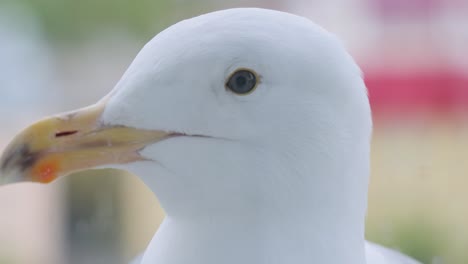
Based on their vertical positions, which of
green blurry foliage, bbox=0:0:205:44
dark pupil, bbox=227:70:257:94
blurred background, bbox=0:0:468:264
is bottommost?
blurred background, bbox=0:0:468:264

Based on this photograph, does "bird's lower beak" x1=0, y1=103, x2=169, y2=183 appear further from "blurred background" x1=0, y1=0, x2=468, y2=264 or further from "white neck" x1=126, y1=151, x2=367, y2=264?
"blurred background" x1=0, y1=0, x2=468, y2=264

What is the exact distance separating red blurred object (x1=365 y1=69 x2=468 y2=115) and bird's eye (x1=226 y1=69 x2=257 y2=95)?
2.56ft

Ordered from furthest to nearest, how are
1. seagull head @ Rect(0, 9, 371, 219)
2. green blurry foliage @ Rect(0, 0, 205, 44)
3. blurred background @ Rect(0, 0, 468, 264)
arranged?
1. green blurry foliage @ Rect(0, 0, 205, 44)
2. blurred background @ Rect(0, 0, 468, 264)
3. seagull head @ Rect(0, 9, 371, 219)

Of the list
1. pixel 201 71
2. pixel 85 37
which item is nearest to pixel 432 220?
pixel 85 37

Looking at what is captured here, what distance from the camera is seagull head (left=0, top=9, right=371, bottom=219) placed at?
628 mm

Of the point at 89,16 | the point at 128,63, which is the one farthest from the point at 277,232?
the point at 89,16

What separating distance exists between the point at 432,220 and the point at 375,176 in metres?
0.22

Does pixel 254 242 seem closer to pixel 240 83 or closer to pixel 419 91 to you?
pixel 240 83

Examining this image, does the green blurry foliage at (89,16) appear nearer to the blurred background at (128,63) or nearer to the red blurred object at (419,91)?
the blurred background at (128,63)

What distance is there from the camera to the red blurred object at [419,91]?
146cm

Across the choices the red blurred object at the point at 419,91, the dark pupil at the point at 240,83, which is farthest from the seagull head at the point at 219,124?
the red blurred object at the point at 419,91

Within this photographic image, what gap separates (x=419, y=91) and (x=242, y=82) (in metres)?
0.93

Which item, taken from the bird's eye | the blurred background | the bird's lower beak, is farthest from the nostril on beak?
the blurred background

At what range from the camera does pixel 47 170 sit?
64cm
